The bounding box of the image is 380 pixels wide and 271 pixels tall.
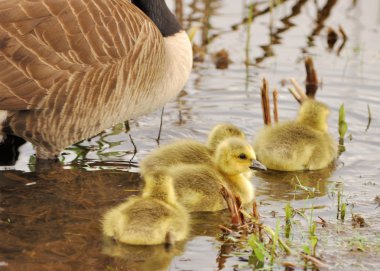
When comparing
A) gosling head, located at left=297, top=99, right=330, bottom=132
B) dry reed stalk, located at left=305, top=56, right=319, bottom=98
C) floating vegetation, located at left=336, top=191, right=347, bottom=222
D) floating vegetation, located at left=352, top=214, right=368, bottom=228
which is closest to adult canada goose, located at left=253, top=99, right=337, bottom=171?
gosling head, located at left=297, top=99, right=330, bottom=132

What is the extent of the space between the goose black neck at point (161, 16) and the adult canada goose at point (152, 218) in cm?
271

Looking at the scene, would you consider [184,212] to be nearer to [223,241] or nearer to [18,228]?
[223,241]

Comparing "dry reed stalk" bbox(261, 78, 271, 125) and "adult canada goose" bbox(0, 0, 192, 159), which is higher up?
"adult canada goose" bbox(0, 0, 192, 159)

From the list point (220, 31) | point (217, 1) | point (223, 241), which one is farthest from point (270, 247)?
point (217, 1)

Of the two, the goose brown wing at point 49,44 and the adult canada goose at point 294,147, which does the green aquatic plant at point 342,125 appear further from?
the goose brown wing at point 49,44

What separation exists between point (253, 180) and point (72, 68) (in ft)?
5.88

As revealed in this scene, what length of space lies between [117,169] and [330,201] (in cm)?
195

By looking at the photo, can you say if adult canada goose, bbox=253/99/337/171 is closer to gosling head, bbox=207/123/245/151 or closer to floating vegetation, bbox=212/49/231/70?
gosling head, bbox=207/123/245/151

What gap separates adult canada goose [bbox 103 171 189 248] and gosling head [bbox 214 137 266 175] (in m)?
0.82

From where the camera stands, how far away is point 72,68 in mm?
7613

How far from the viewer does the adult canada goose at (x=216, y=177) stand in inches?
265

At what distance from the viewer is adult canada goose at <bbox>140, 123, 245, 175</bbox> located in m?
7.29

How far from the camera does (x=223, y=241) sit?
6297 millimetres

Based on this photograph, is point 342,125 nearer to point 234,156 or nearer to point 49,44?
point 234,156
